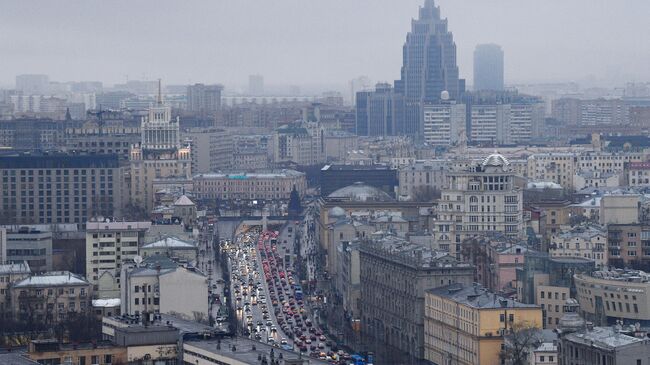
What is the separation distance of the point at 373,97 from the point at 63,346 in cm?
10777

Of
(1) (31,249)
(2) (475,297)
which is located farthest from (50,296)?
(2) (475,297)

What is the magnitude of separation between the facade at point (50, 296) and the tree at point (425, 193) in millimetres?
26311

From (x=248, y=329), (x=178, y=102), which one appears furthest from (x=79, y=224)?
(x=178, y=102)

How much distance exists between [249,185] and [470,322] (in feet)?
186

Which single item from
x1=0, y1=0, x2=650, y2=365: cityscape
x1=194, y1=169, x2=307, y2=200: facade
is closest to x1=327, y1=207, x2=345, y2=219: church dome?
x1=0, y1=0, x2=650, y2=365: cityscape

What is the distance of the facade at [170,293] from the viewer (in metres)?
48.2

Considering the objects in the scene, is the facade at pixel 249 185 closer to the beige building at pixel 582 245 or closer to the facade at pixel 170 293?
the beige building at pixel 582 245

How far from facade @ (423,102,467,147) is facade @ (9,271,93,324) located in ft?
258

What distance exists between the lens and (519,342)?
4147 centimetres

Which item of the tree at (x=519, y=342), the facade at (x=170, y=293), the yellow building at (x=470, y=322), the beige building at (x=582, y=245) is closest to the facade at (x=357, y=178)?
the beige building at (x=582, y=245)

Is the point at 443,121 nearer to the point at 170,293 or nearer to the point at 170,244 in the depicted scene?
the point at 170,244

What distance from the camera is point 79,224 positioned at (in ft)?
242

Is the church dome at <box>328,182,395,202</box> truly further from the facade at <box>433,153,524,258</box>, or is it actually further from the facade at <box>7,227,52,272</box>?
the facade at <box>7,227,52,272</box>

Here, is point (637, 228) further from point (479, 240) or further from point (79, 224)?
point (79, 224)
